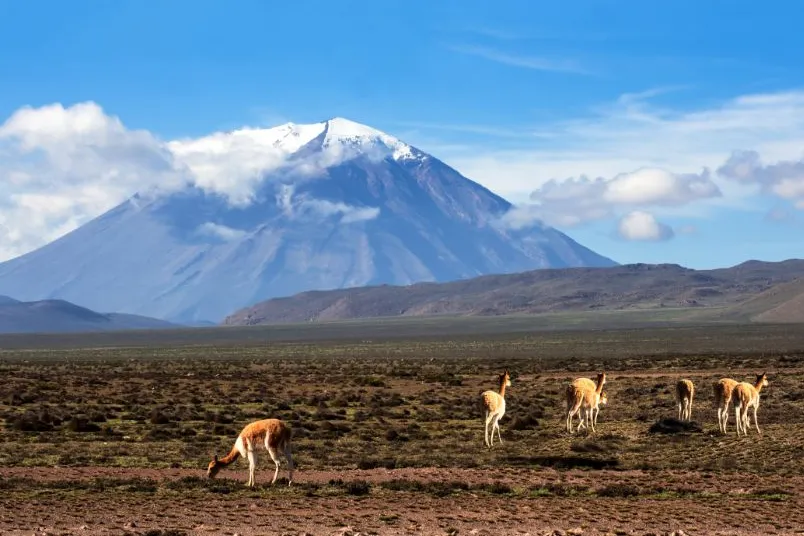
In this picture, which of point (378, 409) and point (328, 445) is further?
point (378, 409)

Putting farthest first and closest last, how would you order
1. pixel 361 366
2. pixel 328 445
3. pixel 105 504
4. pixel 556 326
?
pixel 556 326, pixel 361 366, pixel 328 445, pixel 105 504

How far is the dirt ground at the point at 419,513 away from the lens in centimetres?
1744

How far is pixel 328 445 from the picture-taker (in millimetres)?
30562

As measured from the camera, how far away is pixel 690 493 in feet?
70.2

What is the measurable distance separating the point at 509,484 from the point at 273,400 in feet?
81.6

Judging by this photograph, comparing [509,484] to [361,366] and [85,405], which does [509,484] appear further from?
[361,366]

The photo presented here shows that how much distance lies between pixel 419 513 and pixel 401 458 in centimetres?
817

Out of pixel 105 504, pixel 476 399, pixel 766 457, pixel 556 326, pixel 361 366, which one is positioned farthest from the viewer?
pixel 556 326

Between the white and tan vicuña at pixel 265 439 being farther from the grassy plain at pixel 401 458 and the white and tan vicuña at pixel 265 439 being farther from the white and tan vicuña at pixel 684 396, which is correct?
the white and tan vicuña at pixel 684 396

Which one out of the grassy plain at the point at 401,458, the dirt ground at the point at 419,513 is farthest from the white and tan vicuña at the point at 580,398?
the dirt ground at the point at 419,513

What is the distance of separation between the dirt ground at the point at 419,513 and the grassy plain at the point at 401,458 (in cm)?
7

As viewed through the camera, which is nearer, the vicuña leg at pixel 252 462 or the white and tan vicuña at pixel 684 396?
the vicuña leg at pixel 252 462

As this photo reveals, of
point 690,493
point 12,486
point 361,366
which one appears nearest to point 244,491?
point 12,486

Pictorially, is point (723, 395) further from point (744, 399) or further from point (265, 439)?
point (265, 439)
